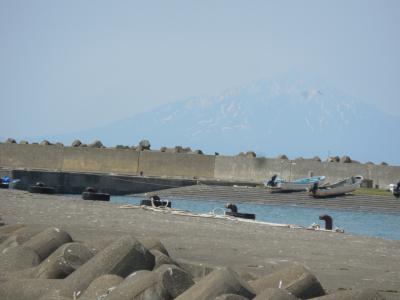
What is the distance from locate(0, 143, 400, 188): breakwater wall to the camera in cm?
5022

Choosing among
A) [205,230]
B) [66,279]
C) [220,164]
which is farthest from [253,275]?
[220,164]

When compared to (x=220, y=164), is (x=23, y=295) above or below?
below

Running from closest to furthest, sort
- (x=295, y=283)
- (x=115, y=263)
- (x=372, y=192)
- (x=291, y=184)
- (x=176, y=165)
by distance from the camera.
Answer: (x=295, y=283), (x=115, y=263), (x=372, y=192), (x=291, y=184), (x=176, y=165)

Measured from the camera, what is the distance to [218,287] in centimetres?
719

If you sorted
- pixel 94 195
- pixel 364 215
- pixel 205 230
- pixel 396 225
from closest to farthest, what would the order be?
pixel 205 230 < pixel 94 195 < pixel 396 225 < pixel 364 215

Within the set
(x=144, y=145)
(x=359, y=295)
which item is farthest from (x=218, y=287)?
(x=144, y=145)

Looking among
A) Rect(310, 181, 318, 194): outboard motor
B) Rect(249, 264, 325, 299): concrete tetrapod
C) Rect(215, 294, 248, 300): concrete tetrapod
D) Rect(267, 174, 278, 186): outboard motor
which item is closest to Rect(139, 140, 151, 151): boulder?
Rect(267, 174, 278, 186): outboard motor

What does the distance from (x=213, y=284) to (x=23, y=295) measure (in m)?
2.01

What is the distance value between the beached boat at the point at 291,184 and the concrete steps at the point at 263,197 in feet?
1.32

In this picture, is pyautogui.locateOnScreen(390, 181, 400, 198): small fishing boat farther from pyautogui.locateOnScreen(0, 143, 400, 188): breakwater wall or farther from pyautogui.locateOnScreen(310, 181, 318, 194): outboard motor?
pyautogui.locateOnScreen(310, 181, 318, 194): outboard motor

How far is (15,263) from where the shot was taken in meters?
9.84

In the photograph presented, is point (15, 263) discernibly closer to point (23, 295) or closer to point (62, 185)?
point (23, 295)

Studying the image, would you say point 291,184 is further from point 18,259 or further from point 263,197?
point 18,259

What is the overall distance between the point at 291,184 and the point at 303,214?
6.44m
